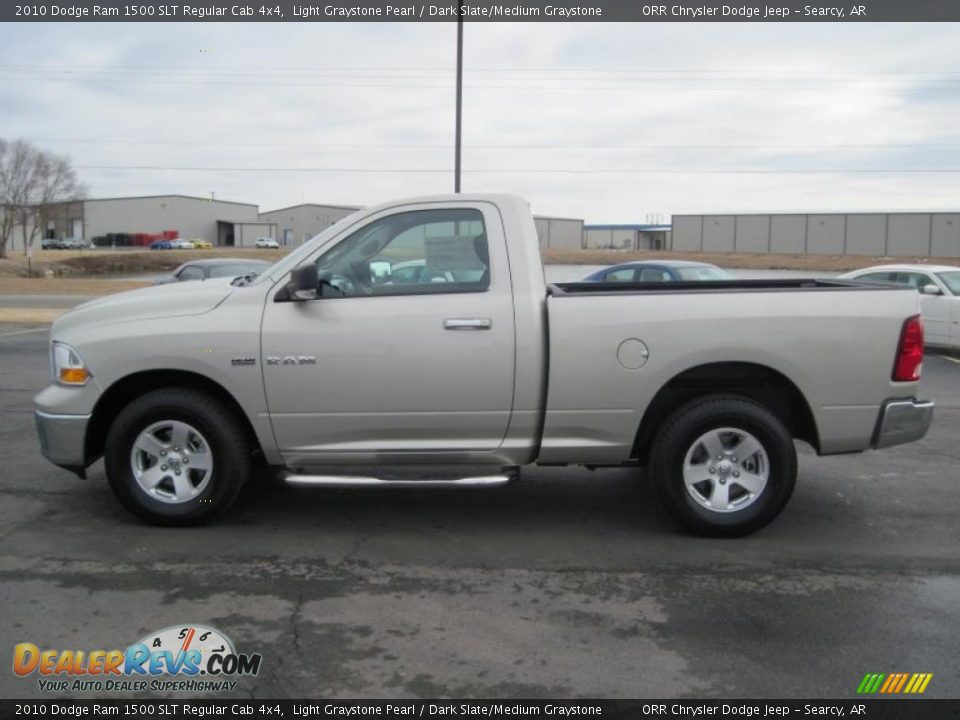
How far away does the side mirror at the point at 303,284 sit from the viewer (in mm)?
5059

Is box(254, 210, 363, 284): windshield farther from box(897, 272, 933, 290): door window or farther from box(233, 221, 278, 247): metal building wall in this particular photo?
box(233, 221, 278, 247): metal building wall

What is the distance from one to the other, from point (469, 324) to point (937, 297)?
12087mm

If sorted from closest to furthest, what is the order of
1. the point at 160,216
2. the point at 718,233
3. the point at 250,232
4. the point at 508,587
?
the point at 508,587 → the point at 718,233 → the point at 250,232 → the point at 160,216

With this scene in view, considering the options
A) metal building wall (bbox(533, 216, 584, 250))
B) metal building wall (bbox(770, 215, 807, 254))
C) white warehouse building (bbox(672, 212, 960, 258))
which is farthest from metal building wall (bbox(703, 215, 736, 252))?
metal building wall (bbox(533, 216, 584, 250))

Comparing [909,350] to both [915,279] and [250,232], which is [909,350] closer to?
[915,279]

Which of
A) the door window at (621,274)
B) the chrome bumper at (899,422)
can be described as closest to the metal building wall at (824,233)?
the door window at (621,274)

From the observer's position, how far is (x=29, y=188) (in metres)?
64.8

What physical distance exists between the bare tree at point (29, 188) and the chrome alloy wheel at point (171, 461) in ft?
208

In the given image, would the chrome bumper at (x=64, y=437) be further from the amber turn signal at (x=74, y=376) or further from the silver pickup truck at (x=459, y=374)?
the amber turn signal at (x=74, y=376)

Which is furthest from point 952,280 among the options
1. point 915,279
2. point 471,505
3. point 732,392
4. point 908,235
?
point 908,235

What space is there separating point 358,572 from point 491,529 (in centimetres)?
105

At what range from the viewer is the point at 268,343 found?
517 cm
